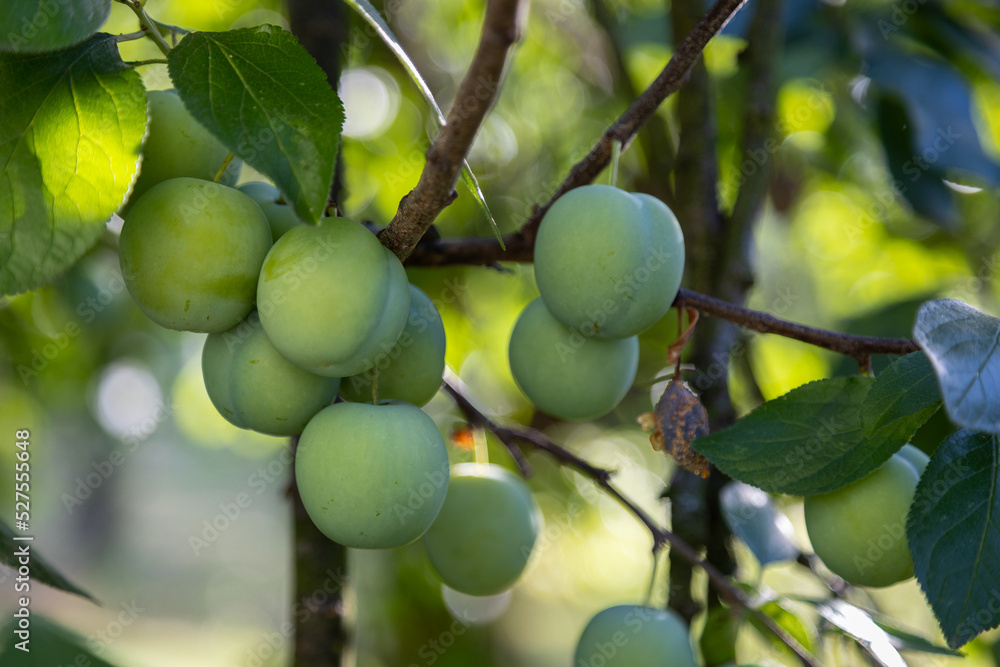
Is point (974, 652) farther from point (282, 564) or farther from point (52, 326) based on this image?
point (282, 564)

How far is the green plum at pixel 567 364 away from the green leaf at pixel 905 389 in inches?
10.1

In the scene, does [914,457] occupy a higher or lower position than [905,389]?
lower

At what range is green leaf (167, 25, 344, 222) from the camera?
19.5 inches

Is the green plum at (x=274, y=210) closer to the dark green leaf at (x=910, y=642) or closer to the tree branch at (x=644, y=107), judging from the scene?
the tree branch at (x=644, y=107)

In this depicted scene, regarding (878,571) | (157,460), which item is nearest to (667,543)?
(878,571)

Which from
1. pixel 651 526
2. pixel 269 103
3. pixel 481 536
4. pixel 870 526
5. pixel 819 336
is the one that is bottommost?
pixel 481 536

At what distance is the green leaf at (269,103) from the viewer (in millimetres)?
496

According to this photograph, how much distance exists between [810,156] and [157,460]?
976 centimetres

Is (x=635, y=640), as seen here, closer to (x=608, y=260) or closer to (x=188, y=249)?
(x=608, y=260)

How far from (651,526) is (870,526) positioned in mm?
233

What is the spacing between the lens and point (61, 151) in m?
0.55

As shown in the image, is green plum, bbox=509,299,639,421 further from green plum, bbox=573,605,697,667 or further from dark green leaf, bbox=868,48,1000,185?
dark green leaf, bbox=868,48,1000,185

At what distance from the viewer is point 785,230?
222 centimetres

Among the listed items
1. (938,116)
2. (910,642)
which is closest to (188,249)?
(910,642)
